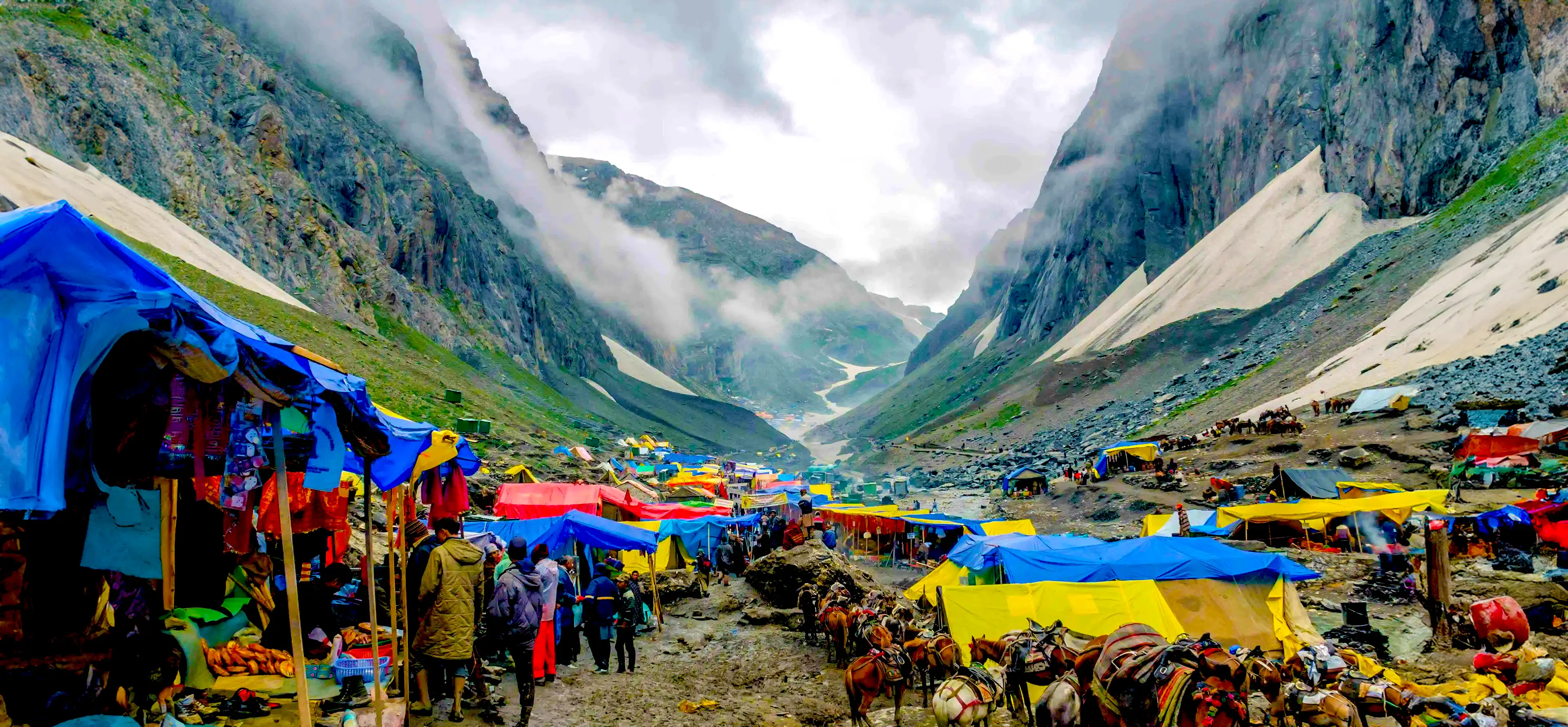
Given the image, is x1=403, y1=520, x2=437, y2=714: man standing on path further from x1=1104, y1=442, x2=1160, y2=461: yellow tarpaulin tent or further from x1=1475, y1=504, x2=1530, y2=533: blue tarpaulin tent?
x1=1104, y1=442, x2=1160, y2=461: yellow tarpaulin tent

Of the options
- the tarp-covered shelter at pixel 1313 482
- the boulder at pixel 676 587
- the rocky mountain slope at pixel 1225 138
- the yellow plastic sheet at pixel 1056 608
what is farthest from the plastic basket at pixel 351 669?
the rocky mountain slope at pixel 1225 138

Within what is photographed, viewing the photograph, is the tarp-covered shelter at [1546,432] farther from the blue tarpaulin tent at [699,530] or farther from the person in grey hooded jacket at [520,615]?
the person in grey hooded jacket at [520,615]

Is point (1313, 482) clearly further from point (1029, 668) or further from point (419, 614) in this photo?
point (419, 614)

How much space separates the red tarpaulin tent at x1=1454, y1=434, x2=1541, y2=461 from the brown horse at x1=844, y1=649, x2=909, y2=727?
23.0 meters

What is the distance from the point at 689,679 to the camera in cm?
1095

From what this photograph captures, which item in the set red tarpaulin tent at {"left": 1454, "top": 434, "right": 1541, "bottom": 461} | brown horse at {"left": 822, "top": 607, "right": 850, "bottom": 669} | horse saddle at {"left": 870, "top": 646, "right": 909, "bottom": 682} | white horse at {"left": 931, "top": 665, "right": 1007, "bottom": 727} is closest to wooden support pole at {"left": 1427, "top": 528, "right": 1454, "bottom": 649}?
white horse at {"left": 931, "top": 665, "right": 1007, "bottom": 727}

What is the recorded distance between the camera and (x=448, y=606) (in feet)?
23.8

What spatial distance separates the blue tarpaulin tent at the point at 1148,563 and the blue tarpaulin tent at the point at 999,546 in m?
0.17

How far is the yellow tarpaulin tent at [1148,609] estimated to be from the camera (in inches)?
413

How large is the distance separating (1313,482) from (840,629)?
65.0ft

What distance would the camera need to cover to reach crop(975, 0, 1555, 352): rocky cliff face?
6094 centimetres

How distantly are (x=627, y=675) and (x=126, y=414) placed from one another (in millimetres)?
7564

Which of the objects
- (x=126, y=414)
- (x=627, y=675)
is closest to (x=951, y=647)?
(x=627, y=675)

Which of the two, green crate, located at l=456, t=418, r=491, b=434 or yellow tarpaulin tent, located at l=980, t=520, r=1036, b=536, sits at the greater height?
green crate, located at l=456, t=418, r=491, b=434
